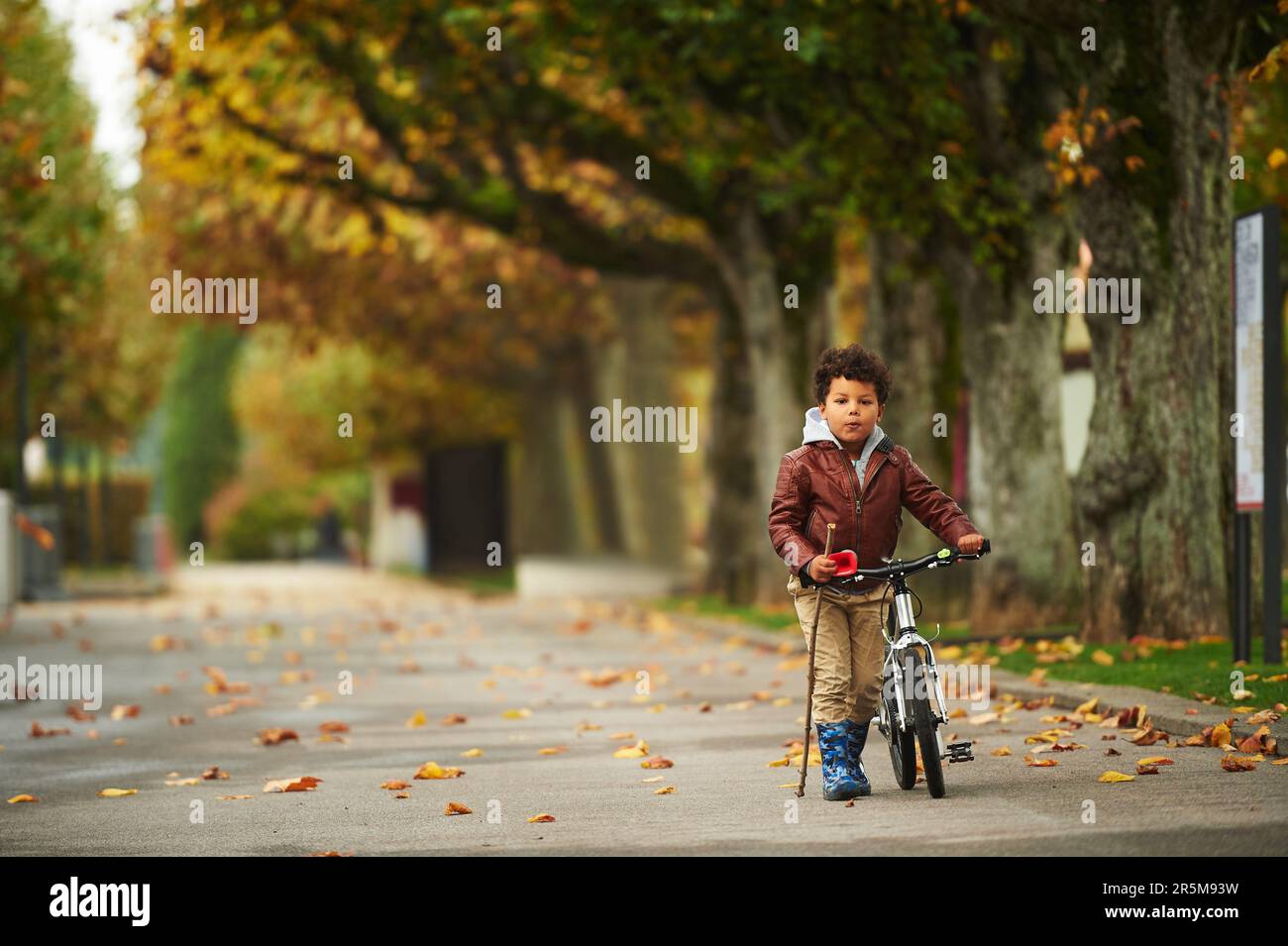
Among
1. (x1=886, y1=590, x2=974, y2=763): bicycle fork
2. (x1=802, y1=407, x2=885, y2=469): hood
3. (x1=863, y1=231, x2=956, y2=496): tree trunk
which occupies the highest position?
(x1=863, y1=231, x2=956, y2=496): tree trunk

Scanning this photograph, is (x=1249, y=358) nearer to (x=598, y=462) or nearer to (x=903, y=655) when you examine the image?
(x=903, y=655)

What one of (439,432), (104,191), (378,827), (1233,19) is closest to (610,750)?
(378,827)

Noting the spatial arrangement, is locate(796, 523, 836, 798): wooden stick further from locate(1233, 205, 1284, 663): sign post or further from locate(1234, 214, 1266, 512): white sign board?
locate(1234, 214, 1266, 512): white sign board

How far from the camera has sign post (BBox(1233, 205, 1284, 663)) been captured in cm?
1273

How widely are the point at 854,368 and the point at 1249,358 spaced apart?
195 inches

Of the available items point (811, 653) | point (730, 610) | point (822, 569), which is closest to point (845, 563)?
point (822, 569)

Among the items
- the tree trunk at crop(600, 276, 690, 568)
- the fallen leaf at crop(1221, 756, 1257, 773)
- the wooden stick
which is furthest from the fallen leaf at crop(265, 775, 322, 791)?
the tree trunk at crop(600, 276, 690, 568)

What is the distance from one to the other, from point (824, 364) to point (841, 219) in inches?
504

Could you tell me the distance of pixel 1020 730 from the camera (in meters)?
11.6

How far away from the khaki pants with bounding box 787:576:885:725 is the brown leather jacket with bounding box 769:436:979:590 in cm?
19

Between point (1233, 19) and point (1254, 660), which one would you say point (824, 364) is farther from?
point (1233, 19)

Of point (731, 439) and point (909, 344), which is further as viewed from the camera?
point (731, 439)

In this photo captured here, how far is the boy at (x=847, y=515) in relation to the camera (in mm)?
8945

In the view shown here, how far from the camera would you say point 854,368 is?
29.4 feet
